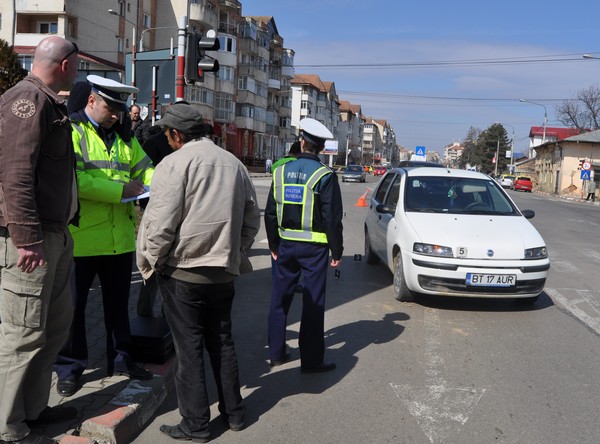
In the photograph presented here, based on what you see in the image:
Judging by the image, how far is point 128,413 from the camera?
368cm

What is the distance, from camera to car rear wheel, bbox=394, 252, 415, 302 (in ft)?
23.7

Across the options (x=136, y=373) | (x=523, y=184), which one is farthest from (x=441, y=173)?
(x=523, y=184)

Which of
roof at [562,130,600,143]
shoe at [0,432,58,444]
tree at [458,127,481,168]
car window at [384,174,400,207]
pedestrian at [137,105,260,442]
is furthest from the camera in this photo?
tree at [458,127,481,168]

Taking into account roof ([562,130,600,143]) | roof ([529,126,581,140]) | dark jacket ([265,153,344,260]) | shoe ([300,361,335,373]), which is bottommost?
shoe ([300,361,335,373])

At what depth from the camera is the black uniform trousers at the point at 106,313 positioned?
4082 millimetres

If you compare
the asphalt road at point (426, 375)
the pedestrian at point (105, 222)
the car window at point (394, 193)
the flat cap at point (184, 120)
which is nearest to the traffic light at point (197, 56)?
the car window at point (394, 193)

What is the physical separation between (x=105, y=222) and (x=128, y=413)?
1.25m

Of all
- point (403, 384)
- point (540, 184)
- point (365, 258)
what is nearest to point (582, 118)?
point (540, 184)

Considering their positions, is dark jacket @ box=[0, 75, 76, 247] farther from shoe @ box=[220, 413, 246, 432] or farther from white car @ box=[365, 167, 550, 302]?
A: white car @ box=[365, 167, 550, 302]

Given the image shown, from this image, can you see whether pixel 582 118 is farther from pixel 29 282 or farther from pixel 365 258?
pixel 29 282

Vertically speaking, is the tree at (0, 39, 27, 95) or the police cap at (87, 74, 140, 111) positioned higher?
the tree at (0, 39, 27, 95)

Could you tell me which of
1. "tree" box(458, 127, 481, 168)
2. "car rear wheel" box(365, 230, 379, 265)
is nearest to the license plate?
"car rear wheel" box(365, 230, 379, 265)

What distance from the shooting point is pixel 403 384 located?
15.6ft

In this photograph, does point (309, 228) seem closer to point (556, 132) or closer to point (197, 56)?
point (197, 56)
